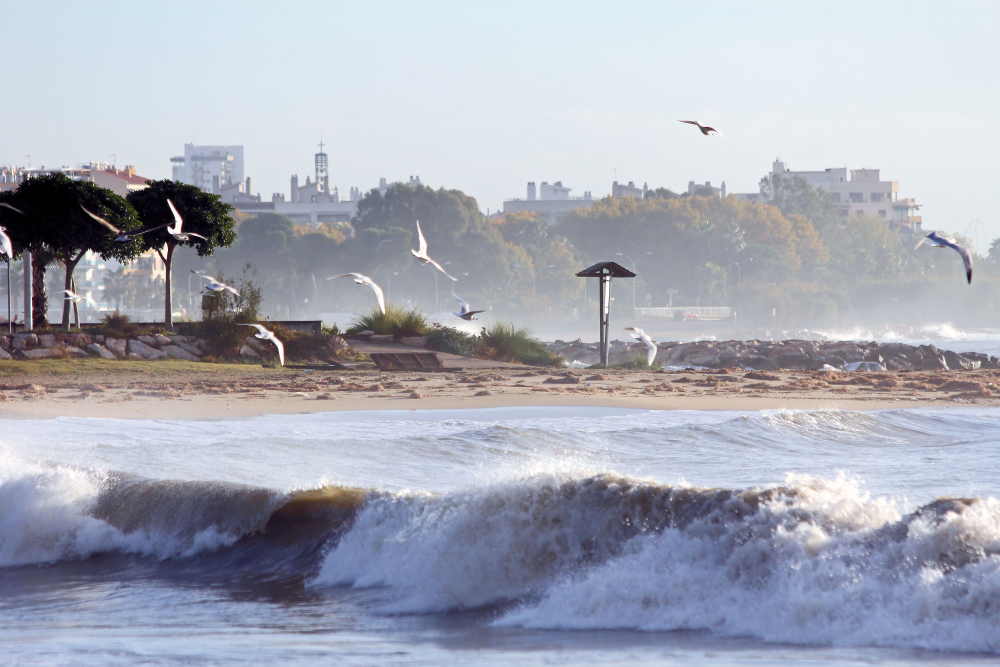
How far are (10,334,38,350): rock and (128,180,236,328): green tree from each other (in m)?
4.33

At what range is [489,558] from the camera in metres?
6.44

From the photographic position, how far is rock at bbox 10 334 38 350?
19.0 metres

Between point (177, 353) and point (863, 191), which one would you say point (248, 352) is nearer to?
point (177, 353)

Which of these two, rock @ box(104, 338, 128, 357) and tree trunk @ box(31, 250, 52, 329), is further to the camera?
tree trunk @ box(31, 250, 52, 329)

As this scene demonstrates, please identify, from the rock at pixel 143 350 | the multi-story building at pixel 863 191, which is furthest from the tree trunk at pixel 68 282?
the multi-story building at pixel 863 191

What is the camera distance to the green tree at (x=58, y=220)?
2178cm

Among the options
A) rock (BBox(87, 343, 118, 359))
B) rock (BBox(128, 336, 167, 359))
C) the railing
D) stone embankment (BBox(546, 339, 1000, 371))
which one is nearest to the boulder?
rock (BBox(87, 343, 118, 359))

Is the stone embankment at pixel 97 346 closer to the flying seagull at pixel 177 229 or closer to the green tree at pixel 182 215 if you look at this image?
the flying seagull at pixel 177 229

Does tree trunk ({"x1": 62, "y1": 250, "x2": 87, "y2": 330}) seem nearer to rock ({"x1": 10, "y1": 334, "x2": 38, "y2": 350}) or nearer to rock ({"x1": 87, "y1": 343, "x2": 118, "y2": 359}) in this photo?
rock ({"x1": 10, "y1": 334, "x2": 38, "y2": 350})

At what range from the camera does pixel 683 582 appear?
5.76 m

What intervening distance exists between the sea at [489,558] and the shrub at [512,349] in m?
13.1

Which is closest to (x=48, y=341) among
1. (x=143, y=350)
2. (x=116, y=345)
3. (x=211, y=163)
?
(x=116, y=345)

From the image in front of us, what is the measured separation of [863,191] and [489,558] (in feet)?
486

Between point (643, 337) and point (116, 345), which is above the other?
point (643, 337)
